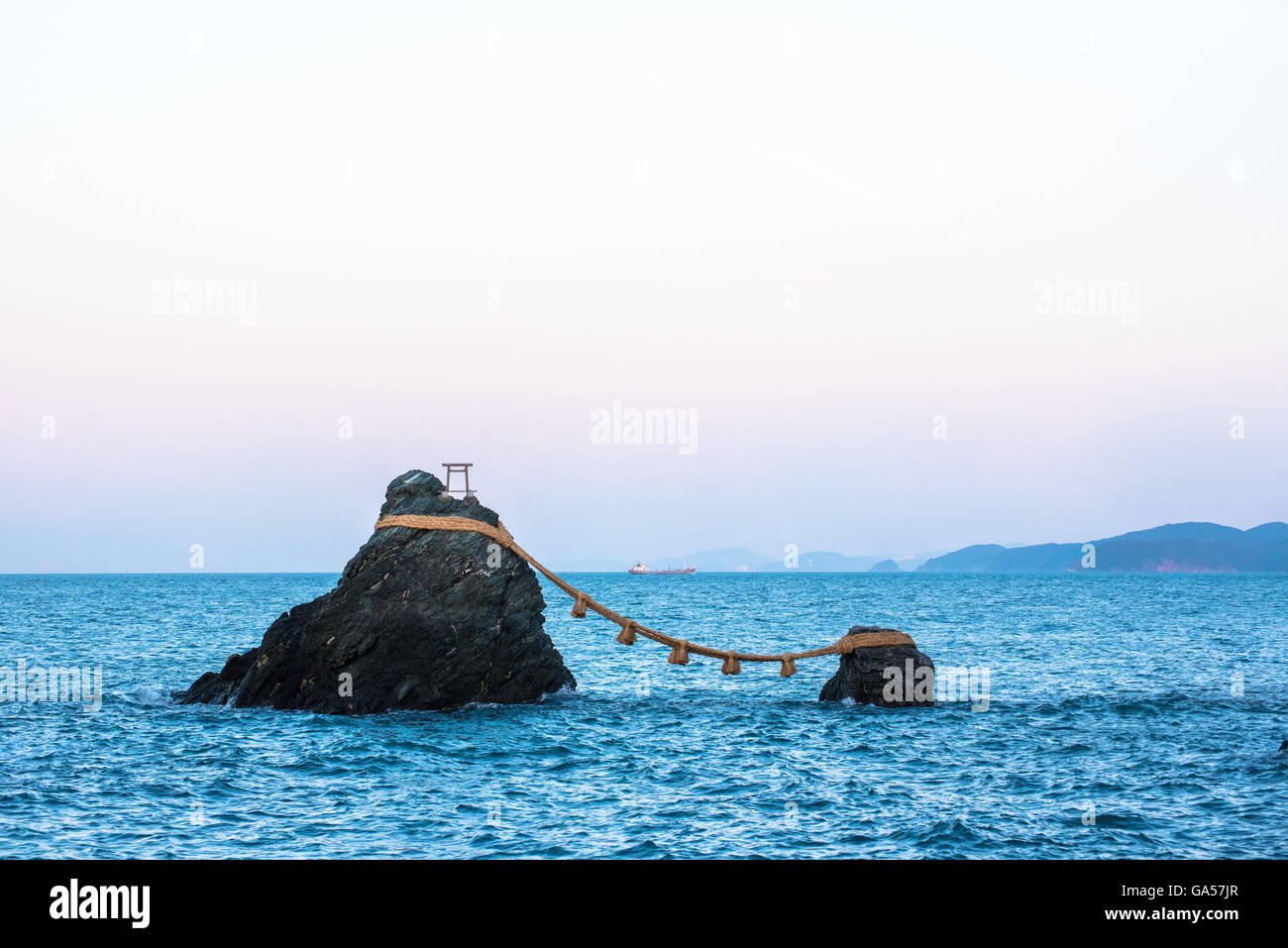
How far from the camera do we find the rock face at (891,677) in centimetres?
2725

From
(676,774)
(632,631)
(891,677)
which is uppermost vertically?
(632,631)

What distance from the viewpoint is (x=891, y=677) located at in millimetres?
27297

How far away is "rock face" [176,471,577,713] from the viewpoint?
25.5m

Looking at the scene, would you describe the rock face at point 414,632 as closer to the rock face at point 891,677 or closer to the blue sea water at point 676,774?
the blue sea water at point 676,774

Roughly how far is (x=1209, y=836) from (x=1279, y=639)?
4744 centimetres

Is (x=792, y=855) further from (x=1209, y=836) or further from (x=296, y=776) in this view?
(x=296, y=776)

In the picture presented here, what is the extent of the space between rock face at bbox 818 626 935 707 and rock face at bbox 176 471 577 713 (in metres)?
8.37

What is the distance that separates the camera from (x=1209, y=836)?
51.0ft

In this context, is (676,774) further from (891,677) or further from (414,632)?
(891,677)

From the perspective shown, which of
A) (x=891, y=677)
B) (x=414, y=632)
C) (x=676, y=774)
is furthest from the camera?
(x=891, y=677)

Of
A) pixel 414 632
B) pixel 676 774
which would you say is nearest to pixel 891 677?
pixel 676 774

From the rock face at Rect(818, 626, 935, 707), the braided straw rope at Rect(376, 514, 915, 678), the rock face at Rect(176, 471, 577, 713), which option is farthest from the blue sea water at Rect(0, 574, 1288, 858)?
the braided straw rope at Rect(376, 514, 915, 678)

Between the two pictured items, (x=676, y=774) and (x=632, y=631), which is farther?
(x=632, y=631)

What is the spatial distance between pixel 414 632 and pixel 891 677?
12.0 metres
